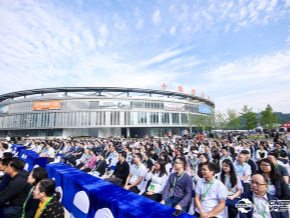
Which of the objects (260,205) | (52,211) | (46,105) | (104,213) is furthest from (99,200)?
(46,105)

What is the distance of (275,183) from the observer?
3.35 meters

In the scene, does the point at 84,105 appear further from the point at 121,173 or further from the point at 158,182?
the point at 158,182

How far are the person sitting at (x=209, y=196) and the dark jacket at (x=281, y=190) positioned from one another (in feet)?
4.19

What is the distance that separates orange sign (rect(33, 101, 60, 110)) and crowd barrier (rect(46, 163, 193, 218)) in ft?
150

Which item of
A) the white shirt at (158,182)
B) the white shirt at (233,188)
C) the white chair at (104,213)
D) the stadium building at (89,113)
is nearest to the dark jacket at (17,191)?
the white chair at (104,213)

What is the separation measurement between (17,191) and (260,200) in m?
4.61

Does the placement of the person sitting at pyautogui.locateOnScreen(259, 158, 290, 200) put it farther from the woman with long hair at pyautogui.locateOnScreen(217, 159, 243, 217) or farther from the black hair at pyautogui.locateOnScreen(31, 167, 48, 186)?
the black hair at pyautogui.locateOnScreen(31, 167, 48, 186)

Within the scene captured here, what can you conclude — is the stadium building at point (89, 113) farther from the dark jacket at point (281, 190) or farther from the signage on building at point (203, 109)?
the dark jacket at point (281, 190)

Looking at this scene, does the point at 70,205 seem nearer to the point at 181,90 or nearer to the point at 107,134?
the point at 107,134

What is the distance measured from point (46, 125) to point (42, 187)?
163 feet

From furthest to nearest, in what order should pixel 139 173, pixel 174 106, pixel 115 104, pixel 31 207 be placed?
pixel 174 106 → pixel 115 104 → pixel 139 173 → pixel 31 207

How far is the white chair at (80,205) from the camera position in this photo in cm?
316

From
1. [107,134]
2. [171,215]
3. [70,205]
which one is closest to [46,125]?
[107,134]

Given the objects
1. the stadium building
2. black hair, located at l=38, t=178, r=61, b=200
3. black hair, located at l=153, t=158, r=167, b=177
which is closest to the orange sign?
the stadium building
